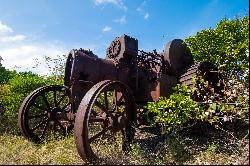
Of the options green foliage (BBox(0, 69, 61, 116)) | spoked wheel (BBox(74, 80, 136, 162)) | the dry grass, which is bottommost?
the dry grass

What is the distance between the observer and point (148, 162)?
5992 millimetres

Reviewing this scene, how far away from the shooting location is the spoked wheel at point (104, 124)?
219 inches

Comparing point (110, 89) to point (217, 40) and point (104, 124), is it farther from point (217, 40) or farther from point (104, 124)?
point (217, 40)

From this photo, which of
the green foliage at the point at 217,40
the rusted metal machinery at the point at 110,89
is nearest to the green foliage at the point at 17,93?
the rusted metal machinery at the point at 110,89

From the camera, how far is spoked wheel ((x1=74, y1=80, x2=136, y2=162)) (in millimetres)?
5566

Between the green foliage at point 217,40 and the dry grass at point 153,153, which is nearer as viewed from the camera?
the dry grass at point 153,153

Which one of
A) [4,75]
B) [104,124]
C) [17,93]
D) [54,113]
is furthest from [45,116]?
[4,75]

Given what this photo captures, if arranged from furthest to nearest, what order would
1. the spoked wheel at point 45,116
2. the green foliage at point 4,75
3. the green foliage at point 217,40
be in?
the green foliage at point 4,75 < the green foliage at point 217,40 < the spoked wheel at point 45,116

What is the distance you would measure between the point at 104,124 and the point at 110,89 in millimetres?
729

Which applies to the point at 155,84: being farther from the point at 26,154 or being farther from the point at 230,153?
the point at 26,154

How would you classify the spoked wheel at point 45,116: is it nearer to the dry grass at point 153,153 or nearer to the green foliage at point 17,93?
the dry grass at point 153,153

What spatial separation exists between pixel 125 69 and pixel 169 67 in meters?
1.54

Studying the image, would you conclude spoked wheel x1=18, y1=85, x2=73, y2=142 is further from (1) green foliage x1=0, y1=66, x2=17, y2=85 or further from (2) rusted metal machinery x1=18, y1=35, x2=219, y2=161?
(1) green foliage x1=0, y1=66, x2=17, y2=85

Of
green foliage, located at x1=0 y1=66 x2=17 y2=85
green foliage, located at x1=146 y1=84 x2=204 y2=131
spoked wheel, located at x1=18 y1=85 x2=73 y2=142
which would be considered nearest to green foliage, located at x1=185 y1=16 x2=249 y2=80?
green foliage, located at x1=146 y1=84 x2=204 y2=131
